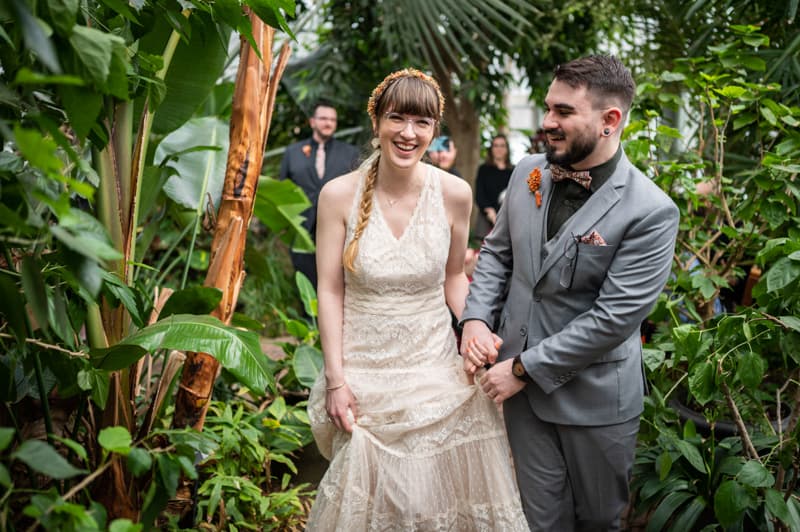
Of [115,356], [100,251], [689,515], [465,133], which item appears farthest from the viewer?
[465,133]

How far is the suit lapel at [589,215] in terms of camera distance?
94.3 inches

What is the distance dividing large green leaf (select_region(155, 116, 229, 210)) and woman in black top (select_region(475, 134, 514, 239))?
3930mm

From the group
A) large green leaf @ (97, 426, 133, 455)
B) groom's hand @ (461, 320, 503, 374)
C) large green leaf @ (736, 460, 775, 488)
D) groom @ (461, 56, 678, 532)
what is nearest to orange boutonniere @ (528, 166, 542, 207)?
groom @ (461, 56, 678, 532)

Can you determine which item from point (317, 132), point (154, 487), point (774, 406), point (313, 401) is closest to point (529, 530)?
point (313, 401)

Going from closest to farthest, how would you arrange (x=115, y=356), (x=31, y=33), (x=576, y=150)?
(x=31, y=33) < (x=115, y=356) < (x=576, y=150)

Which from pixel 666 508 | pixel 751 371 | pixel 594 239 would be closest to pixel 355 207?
pixel 594 239

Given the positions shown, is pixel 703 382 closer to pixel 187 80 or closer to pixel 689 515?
pixel 689 515

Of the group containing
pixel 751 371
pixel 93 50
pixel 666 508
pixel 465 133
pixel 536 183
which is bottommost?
pixel 666 508

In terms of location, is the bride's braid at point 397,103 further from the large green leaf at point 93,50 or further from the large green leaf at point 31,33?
the large green leaf at point 31,33

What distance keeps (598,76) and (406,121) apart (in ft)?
2.09

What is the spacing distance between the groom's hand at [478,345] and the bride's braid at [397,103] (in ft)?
1.49

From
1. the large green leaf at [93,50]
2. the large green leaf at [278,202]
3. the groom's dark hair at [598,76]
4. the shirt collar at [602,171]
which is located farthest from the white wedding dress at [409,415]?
the large green leaf at [278,202]

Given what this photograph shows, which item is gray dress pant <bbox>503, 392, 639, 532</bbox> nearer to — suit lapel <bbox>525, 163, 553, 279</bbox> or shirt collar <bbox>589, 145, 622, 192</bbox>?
suit lapel <bbox>525, 163, 553, 279</bbox>

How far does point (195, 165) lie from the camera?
3.81 meters
